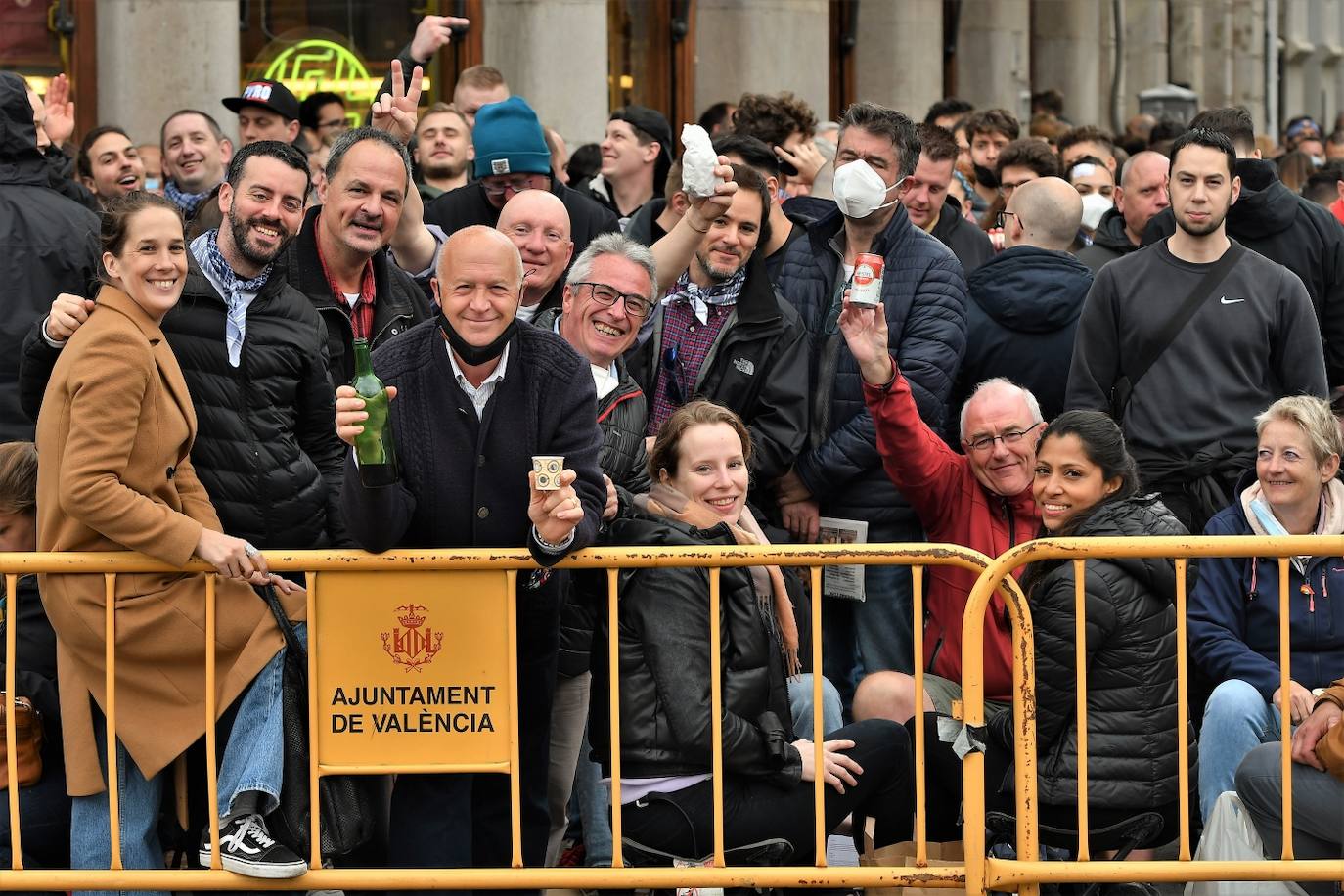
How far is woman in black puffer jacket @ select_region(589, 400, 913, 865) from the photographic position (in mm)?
5668

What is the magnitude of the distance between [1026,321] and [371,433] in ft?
10.6

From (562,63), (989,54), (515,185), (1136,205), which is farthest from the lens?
(989,54)

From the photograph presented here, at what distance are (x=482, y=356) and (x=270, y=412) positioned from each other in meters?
0.70

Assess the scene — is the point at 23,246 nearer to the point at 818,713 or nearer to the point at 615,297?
the point at 615,297

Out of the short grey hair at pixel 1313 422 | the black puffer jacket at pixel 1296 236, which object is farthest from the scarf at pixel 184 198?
the short grey hair at pixel 1313 422

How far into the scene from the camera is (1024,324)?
7.67 m

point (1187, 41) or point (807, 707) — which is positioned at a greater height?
point (1187, 41)

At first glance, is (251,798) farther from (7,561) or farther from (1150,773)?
(1150,773)

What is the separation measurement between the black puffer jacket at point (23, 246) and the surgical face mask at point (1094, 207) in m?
5.43

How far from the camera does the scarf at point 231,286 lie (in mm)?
5828

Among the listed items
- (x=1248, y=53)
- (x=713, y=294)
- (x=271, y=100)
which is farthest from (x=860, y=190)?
(x=1248, y=53)

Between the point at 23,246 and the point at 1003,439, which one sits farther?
the point at 23,246

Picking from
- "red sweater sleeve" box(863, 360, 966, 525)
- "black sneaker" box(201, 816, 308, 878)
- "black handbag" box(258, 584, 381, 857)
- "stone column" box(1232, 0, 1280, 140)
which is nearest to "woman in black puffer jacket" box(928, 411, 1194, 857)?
"red sweater sleeve" box(863, 360, 966, 525)

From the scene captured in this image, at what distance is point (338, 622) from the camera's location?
217 inches
